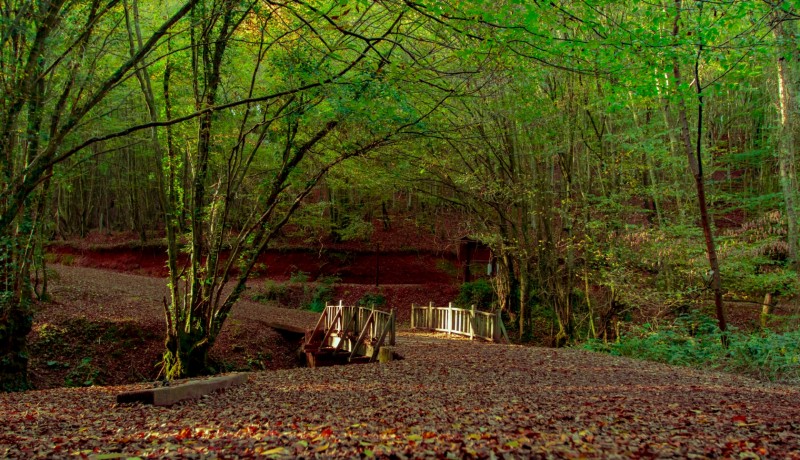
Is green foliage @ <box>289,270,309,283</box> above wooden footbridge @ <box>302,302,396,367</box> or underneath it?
above

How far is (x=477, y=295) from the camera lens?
20688 millimetres

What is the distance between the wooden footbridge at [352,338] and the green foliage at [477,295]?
7.11 m

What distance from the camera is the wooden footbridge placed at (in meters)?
12.0

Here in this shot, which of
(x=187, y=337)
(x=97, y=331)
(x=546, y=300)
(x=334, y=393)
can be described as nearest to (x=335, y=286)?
(x=546, y=300)

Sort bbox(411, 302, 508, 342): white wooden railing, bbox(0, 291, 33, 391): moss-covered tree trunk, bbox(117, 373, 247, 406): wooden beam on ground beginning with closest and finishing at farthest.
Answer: bbox(117, 373, 247, 406): wooden beam on ground → bbox(0, 291, 33, 391): moss-covered tree trunk → bbox(411, 302, 508, 342): white wooden railing

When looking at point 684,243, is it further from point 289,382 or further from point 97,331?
point 97,331

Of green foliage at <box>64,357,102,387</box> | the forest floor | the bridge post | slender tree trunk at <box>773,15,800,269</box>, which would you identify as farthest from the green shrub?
slender tree trunk at <box>773,15,800,269</box>

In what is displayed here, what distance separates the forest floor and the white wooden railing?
158 inches

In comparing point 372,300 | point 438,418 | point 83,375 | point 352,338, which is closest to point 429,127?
point 352,338

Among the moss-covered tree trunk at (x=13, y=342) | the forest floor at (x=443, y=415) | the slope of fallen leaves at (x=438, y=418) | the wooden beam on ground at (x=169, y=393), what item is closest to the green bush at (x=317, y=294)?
the forest floor at (x=443, y=415)

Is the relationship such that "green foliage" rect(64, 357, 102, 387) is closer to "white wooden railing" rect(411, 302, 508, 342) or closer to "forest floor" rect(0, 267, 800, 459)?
"forest floor" rect(0, 267, 800, 459)

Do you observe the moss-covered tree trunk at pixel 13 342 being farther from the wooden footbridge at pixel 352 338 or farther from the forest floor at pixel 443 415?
the wooden footbridge at pixel 352 338

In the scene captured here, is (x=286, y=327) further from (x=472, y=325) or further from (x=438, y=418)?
(x=438, y=418)

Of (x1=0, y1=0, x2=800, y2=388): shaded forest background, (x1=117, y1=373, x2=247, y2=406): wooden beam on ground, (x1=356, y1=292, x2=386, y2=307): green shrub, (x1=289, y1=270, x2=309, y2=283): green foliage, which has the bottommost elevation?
(x1=356, y1=292, x2=386, y2=307): green shrub
